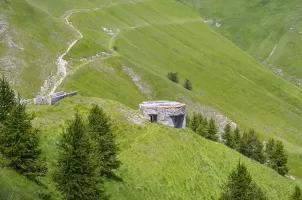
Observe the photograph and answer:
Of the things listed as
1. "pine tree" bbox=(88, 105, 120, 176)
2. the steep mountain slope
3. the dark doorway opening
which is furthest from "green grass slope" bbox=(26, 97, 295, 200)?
the dark doorway opening

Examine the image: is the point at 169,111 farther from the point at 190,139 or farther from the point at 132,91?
the point at 132,91

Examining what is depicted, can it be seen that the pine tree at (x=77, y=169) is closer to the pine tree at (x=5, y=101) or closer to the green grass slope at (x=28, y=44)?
the pine tree at (x=5, y=101)

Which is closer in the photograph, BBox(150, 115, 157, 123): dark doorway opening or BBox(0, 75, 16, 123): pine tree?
BBox(0, 75, 16, 123): pine tree

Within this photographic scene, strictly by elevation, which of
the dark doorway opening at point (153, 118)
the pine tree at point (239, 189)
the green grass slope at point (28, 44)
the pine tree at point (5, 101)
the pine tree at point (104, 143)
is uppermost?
the green grass slope at point (28, 44)

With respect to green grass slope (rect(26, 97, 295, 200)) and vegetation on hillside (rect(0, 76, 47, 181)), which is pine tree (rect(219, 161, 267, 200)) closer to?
green grass slope (rect(26, 97, 295, 200))

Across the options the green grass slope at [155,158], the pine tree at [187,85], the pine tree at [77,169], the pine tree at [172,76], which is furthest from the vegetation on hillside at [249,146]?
the pine tree at [187,85]

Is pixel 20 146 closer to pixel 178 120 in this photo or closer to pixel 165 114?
pixel 165 114

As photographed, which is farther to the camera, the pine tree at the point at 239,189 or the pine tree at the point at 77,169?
the pine tree at the point at 239,189
